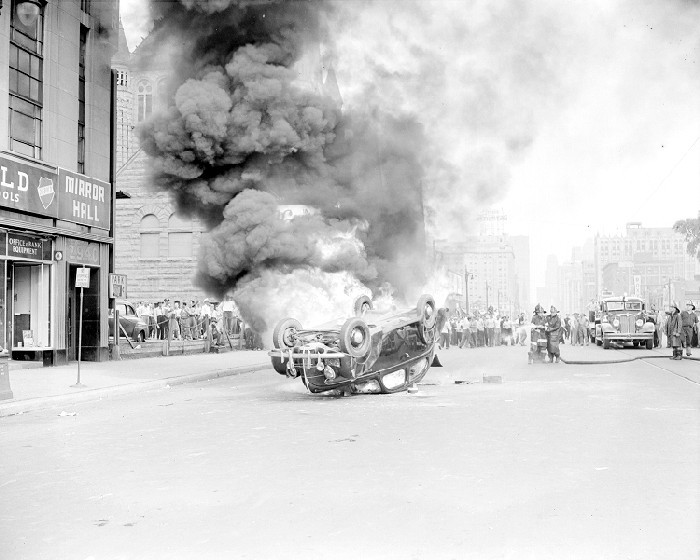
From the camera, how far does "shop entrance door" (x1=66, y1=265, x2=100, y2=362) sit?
20562 millimetres

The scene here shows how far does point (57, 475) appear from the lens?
6516 mm

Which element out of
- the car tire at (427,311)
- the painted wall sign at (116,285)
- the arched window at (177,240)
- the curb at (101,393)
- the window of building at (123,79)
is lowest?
the curb at (101,393)

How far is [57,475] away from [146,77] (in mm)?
45987

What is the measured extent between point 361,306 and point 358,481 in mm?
8626

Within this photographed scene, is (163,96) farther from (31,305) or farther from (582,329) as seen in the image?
(582,329)

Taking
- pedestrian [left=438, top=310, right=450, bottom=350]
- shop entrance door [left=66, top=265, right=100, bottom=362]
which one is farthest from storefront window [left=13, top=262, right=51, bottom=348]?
pedestrian [left=438, top=310, right=450, bottom=350]

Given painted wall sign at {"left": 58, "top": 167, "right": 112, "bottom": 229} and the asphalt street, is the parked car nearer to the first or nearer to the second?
painted wall sign at {"left": 58, "top": 167, "right": 112, "bottom": 229}

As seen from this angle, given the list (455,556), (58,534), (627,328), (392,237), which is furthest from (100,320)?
(627,328)

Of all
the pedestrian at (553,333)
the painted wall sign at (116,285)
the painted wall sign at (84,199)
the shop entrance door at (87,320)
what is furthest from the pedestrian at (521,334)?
the painted wall sign at (84,199)

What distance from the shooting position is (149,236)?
44.6m

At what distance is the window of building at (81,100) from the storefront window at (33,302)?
10.9 feet

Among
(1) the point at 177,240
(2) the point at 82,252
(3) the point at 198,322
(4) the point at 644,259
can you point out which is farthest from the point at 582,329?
(4) the point at 644,259

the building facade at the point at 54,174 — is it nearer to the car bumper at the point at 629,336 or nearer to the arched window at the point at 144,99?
the car bumper at the point at 629,336

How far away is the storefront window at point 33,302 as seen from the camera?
19594 millimetres
